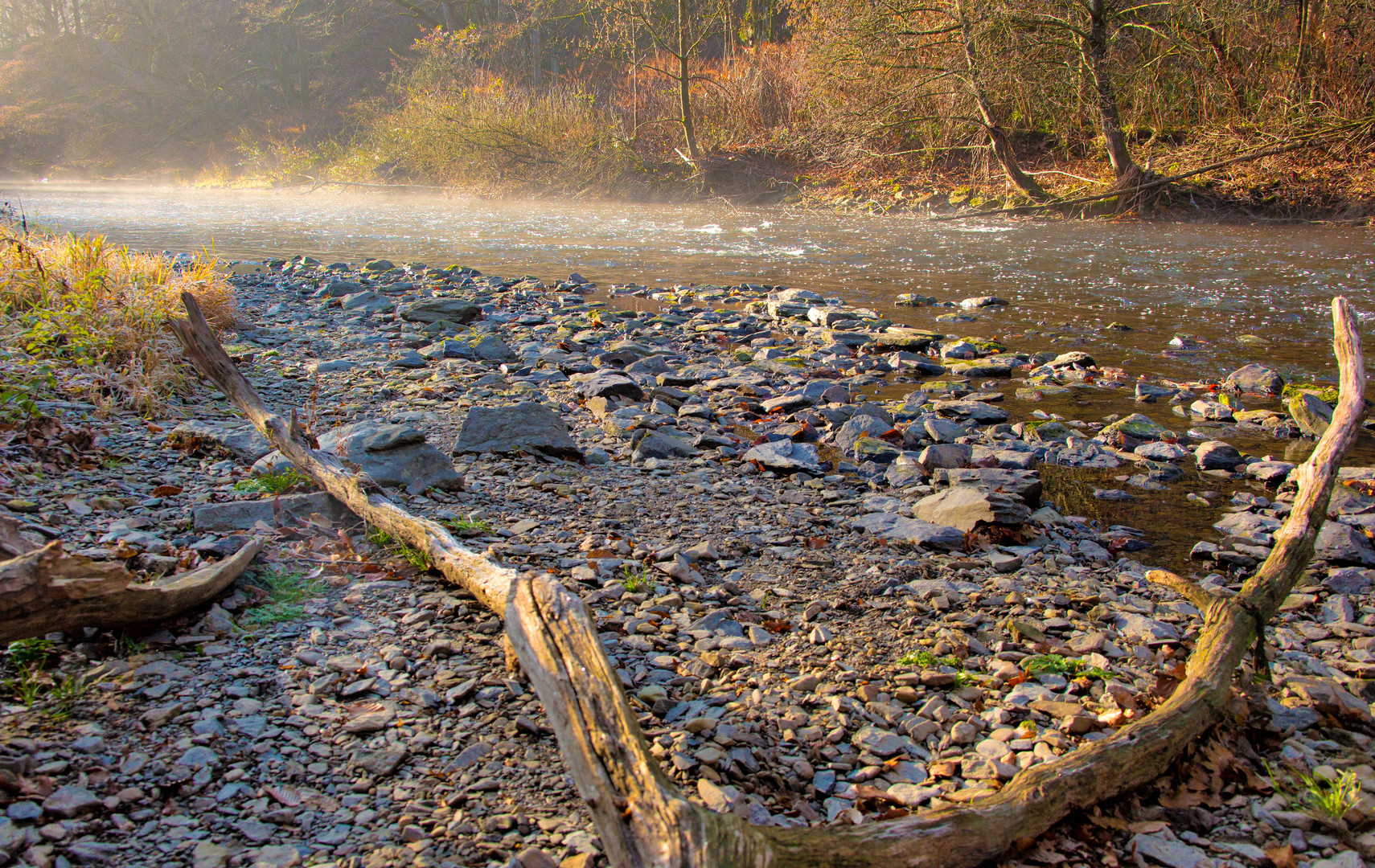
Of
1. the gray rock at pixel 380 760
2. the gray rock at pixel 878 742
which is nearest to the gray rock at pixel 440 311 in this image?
the gray rock at pixel 380 760

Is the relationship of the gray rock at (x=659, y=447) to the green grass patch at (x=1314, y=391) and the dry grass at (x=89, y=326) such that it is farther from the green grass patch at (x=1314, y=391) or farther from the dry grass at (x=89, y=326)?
the green grass patch at (x=1314, y=391)

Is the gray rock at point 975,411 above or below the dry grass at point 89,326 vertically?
below

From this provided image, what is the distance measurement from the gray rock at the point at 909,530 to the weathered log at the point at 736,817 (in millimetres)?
1008

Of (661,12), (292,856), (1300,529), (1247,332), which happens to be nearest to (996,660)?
(1300,529)

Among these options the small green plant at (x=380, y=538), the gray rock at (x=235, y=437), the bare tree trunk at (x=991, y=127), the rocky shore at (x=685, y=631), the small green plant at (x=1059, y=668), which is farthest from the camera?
the bare tree trunk at (x=991, y=127)

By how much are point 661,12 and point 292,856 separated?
20.6 metres

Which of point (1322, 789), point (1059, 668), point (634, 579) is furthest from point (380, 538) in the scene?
point (1322, 789)

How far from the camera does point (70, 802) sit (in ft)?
4.87

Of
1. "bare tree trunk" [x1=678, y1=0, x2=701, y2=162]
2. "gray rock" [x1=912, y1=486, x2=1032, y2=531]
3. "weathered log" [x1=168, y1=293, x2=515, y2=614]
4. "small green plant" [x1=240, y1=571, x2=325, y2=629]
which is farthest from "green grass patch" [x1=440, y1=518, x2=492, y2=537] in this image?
"bare tree trunk" [x1=678, y1=0, x2=701, y2=162]

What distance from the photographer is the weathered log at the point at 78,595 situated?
5.77ft

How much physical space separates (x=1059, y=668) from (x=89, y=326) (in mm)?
4969

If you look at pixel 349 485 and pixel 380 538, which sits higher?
pixel 349 485

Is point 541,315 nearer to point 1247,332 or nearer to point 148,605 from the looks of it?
point 148,605

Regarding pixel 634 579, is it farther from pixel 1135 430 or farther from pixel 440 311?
pixel 440 311
